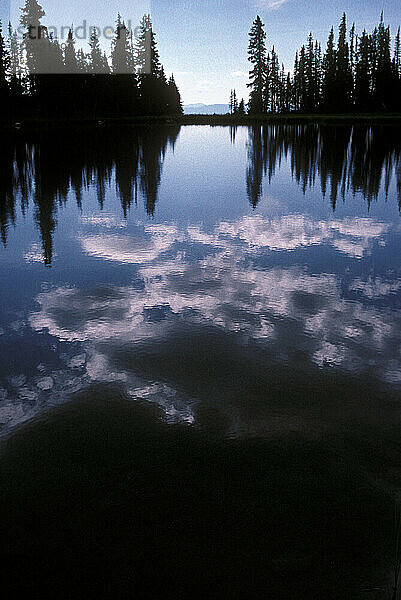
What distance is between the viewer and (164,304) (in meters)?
8.28

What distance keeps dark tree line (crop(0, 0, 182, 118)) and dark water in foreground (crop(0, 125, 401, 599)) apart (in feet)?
193

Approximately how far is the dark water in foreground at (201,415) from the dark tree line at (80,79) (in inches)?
2320

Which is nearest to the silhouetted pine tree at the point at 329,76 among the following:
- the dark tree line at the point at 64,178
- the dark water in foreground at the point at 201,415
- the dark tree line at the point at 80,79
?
the dark tree line at the point at 80,79

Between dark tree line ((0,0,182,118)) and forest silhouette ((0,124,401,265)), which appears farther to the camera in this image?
dark tree line ((0,0,182,118))

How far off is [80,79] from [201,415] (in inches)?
3158

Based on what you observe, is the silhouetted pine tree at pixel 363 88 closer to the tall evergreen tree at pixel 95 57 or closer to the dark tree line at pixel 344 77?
the dark tree line at pixel 344 77

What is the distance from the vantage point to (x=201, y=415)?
5.26 meters

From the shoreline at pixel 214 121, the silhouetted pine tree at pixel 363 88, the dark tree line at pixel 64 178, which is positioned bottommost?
the dark tree line at pixel 64 178

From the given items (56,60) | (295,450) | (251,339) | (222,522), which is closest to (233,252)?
(251,339)

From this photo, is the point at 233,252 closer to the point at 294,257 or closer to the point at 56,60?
the point at 294,257

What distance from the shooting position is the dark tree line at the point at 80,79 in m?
68.2

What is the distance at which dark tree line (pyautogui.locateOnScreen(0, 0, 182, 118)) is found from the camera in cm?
6819

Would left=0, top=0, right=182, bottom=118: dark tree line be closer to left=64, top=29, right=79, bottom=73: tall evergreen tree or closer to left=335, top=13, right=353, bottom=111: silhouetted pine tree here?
left=64, top=29, right=79, bottom=73: tall evergreen tree

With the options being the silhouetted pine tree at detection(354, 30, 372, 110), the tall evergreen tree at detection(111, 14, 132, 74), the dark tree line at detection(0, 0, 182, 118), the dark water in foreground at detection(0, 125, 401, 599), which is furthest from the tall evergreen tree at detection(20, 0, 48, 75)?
the dark water in foreground at detection(0, 125, 401, 599)
